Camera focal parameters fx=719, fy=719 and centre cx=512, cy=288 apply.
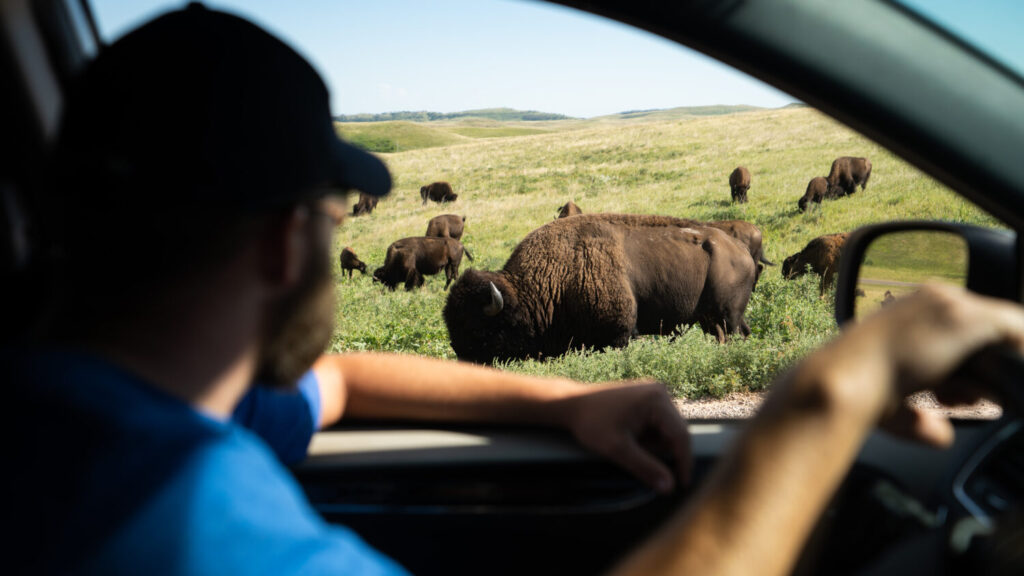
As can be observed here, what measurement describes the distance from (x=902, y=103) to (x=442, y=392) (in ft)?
3.74

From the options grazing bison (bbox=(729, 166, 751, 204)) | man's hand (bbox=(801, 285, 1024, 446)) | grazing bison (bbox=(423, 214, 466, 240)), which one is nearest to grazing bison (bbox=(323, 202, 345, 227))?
man's hand (bbox=(801, 285, 1024, 446))

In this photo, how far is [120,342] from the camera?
2.82 ft

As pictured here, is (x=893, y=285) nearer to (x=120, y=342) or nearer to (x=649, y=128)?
(x=120, y=342)

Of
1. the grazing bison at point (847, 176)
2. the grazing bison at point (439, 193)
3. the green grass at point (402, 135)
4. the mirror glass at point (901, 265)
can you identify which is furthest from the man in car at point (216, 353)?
the green grass at point (402, 135)

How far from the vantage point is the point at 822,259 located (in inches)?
420

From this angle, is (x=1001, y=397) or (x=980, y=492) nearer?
(x=1001, y=397)

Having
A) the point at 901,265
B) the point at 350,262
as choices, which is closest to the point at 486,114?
the point at 350,262

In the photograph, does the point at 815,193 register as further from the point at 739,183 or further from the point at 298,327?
the point at 298,327

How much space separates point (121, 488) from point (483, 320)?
8.55m

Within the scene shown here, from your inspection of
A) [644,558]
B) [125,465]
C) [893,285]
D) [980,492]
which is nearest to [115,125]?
[125,465]

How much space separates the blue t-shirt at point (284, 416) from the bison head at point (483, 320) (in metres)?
7.56

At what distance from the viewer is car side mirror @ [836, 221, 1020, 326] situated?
119cm

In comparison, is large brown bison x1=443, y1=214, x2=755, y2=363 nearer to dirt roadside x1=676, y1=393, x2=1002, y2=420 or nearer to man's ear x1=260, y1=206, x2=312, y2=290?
dirt roadside x1=676, y1=393, x2=1002, y2=420

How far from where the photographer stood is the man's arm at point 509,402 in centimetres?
150
